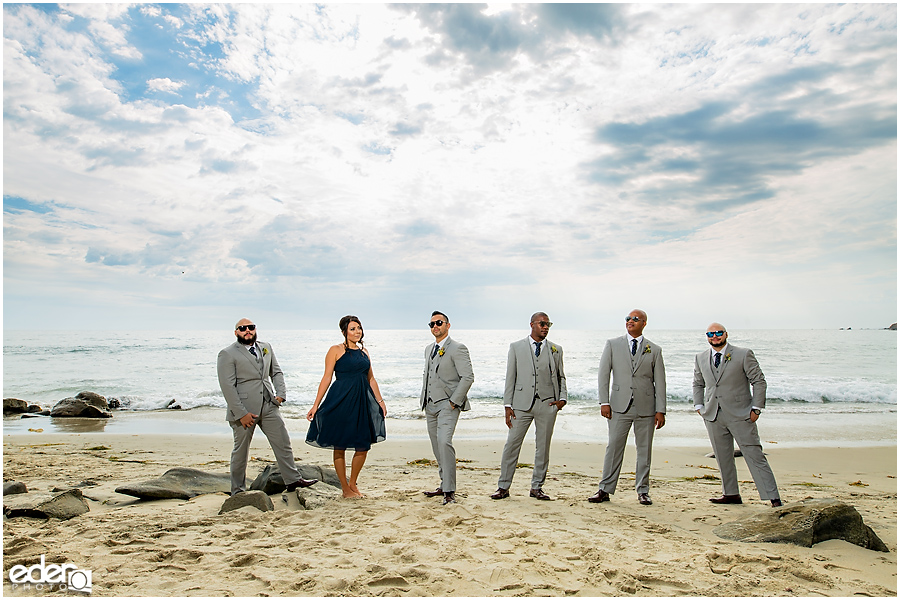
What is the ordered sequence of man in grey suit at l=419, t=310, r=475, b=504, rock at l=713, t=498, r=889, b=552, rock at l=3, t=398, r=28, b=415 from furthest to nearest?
rock at l=3, t=398, r=28, b=415
man in grey suit at l=419, t=310, r=475, b=504
rock at l=713, t=498, r=889, b=552

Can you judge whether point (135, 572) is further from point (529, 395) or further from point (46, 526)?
point (529, 395)

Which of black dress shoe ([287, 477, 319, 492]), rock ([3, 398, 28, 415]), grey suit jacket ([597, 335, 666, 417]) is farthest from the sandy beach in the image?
rock ([3, 398, 28, 415])

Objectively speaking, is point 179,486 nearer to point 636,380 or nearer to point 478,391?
point 636,380

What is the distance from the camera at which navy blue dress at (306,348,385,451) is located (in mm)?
5973

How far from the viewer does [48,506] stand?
16.7 feet

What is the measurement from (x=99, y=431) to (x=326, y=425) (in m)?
10.4

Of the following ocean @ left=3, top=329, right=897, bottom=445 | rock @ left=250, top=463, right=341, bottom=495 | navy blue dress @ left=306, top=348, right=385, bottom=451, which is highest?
navy blue dress @ left=306, top=348, right=385, bottom=451

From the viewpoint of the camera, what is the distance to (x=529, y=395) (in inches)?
249

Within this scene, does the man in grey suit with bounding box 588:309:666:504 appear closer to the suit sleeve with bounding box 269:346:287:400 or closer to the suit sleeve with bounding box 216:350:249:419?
the suit sleeve with bounding box 269:346:287:400

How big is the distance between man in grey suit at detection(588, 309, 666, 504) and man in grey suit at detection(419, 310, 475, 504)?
5.43 feet

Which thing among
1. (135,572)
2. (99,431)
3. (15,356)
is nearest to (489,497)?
(135,572)

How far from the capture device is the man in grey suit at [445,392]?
592cm

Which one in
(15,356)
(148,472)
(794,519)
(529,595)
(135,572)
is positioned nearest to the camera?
(529,595)

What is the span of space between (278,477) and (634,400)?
4307 mm
